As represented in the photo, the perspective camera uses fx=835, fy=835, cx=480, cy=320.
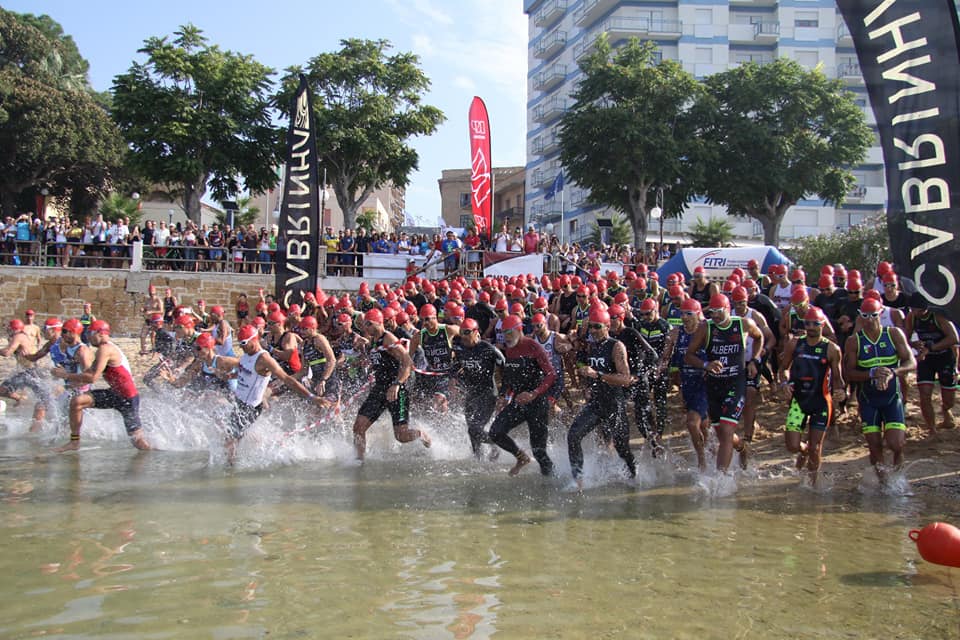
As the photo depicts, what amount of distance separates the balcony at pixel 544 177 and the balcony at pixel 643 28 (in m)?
10.4

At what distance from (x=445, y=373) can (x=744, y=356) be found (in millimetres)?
3509

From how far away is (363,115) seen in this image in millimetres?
31562

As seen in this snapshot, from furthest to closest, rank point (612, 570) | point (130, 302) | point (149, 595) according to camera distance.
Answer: point (130, 302) → point (612, 570) → point (149, 595)

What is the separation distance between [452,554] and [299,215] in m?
11.9

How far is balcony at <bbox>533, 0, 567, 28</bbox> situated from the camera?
6334 cm

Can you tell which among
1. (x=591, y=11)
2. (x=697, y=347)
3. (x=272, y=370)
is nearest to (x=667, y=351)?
(x=697, y=347)

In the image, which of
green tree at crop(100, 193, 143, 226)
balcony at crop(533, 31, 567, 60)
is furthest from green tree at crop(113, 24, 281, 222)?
balcony at crop(533, 31, 567, 60)

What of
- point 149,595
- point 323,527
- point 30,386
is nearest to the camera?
point 149,595

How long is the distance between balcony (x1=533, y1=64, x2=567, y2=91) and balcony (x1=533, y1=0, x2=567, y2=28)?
405 centimetres

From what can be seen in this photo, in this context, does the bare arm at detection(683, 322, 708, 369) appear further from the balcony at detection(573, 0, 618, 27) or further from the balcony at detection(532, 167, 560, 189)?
the balcony at detection(532, 167, 560, 189)

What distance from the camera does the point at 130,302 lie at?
79.7 feet

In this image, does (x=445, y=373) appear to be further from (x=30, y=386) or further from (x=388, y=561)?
(x=30, y=386)

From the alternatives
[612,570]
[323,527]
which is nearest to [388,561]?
[323,527]

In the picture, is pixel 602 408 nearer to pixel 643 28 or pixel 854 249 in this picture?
pixel 854 249
